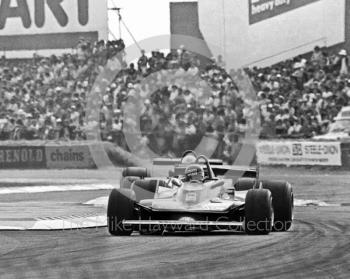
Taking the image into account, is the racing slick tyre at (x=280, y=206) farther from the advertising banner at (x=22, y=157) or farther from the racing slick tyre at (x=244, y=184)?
the advertising banner at (x=22, y=157)

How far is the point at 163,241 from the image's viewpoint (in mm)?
12188

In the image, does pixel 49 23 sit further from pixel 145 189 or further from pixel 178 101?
pixel 145 189

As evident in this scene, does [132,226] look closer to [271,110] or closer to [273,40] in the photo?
[271,110]

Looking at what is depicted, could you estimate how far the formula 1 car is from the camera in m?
12.7

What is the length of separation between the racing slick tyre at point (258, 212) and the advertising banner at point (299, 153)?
16.1m

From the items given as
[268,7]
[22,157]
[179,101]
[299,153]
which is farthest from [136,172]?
[268,7]

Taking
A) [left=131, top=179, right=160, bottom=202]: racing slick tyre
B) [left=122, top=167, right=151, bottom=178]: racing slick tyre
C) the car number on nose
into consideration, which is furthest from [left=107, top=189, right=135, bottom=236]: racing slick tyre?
[left=122, top=167, right=151, bottom=178]: racing slick tyre

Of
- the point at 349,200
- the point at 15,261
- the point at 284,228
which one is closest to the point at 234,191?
the point at 284,228

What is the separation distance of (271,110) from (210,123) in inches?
78.4

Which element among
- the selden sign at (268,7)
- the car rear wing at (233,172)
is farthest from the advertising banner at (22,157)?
the car rear wing at (233,172)

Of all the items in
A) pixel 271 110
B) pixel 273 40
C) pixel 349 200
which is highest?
pixel 273 40

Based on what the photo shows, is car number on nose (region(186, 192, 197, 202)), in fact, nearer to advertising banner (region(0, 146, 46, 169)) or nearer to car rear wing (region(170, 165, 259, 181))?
car rear wing (region(170, 165, 259, 181))

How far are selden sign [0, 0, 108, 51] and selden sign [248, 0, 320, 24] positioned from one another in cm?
662

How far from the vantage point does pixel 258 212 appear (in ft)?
41.4
